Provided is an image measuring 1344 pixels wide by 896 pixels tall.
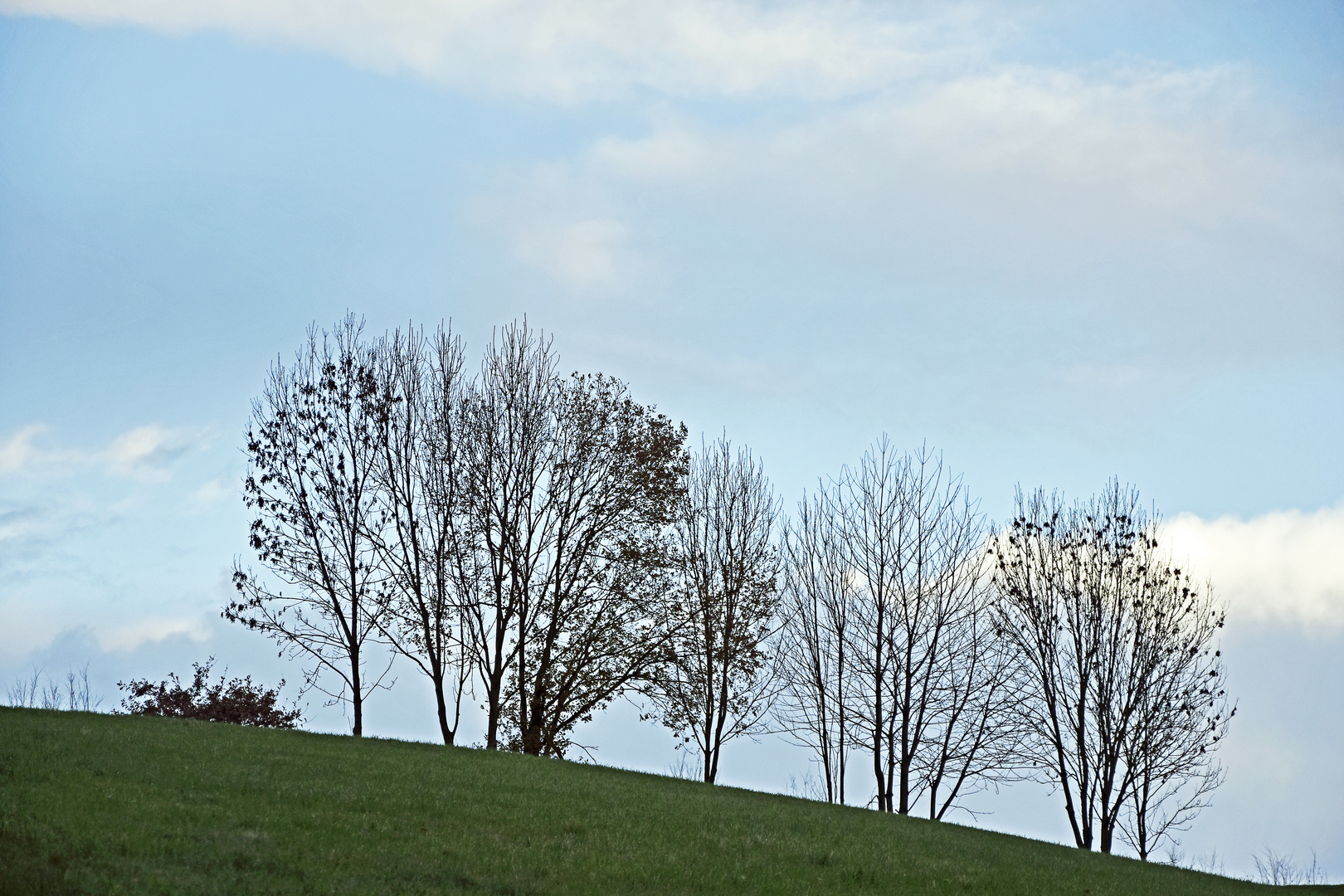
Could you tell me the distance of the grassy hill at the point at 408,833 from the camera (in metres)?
12.8

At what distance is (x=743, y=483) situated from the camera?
1511 inches

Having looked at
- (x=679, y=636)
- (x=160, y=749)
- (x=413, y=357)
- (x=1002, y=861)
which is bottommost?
(x=1002, y=861)

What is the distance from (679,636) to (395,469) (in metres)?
10.7

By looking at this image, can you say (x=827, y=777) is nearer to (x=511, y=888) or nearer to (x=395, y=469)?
(x=395, y=469)

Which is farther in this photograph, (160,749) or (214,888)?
(160,749)

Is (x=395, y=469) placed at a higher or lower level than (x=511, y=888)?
higher

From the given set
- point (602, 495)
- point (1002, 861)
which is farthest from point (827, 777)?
point (1002, 861)

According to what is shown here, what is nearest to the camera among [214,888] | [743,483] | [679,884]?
[214,888]

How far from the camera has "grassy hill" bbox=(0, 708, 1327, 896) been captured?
1281cm

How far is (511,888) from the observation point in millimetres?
13477

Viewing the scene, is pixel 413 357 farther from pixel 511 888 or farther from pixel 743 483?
pixel 511 888

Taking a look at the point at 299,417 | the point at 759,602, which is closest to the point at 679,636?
the point at 759,602

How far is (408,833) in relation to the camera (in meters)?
15.5

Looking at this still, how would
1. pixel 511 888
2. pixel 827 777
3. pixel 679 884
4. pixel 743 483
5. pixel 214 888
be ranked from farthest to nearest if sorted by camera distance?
pixel 743 483 < pixel 827 777 < pixel 679 884 < pixel 511 888 < pixel 214 888
